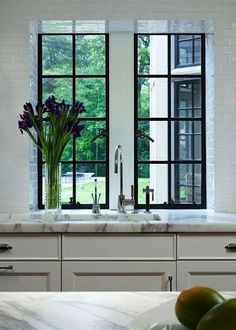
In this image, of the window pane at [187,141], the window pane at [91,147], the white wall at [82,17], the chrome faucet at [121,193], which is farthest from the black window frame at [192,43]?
the chrome faucet at [121,193]

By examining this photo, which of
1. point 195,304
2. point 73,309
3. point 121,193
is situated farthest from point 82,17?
point 195,304

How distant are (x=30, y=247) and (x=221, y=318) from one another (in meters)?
2.34

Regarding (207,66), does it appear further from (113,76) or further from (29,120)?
(29,120)

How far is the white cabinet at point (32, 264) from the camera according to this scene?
299 centimetres

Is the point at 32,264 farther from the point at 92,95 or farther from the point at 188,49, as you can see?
the point at 188,49

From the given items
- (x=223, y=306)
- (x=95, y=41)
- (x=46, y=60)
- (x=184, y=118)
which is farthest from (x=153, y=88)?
(x=223, y=306)

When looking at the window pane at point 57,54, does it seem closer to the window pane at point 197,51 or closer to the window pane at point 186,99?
the window pane at point 186,99

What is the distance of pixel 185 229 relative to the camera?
297cm

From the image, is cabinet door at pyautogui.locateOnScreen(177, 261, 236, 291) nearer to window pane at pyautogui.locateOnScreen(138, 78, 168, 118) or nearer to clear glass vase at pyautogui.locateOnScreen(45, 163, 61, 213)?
clear glass vase at pyautogui.locateOnScreen(45, 163, 61, 213)

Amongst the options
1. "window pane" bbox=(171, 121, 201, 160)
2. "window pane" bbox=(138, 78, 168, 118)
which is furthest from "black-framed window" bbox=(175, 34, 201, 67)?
"window pane" bbox=(171, 121, 201, 160)

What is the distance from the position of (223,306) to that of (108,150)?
3.23m

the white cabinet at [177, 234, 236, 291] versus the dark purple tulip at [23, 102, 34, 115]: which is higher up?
Answer: the dark purple tulip at [23, 102, 34, 115]

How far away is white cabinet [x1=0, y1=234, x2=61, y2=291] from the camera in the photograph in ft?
9.82

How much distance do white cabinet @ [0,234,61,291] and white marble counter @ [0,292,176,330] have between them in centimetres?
159
